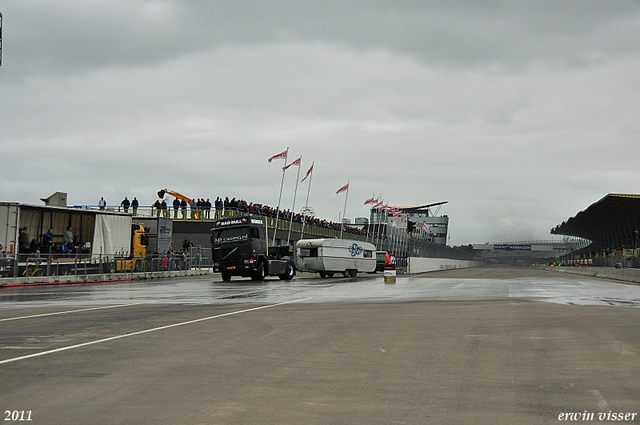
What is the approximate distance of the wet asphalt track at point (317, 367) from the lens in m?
5.22

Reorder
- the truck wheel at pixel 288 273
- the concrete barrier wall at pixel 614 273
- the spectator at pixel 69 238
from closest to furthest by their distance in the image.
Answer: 1. the spectator at pixel 69 238
2. the truck wheel at pixel 288 273
3. the concrete barrier wall at pixel 614 273

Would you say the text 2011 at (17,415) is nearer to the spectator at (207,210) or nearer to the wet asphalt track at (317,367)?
the wet asphalt track at (317,367)

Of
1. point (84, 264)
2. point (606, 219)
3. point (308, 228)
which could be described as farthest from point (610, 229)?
point (84, 264)

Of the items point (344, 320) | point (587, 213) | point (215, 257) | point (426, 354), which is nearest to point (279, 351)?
point (426, 354)

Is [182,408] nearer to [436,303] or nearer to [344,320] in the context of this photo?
[344,320]

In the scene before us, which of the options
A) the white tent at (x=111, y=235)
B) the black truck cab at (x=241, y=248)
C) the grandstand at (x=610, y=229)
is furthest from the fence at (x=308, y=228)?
the grandstand at (x=610, y=229)

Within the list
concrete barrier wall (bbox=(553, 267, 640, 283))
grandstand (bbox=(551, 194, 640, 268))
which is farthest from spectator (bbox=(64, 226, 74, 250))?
grandstand (bbox=(551, 194, 640, 268))

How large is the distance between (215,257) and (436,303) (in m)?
18.4

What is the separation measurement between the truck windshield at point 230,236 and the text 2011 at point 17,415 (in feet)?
87.8

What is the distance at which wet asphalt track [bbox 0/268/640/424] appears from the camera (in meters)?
5.22

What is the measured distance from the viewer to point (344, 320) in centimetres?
1202

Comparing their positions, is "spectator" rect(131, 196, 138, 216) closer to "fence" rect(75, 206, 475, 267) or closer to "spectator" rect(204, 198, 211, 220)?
"fence" rect(75, 206, 475, 267)

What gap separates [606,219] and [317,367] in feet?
341

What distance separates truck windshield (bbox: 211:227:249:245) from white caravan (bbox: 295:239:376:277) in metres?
7.79
